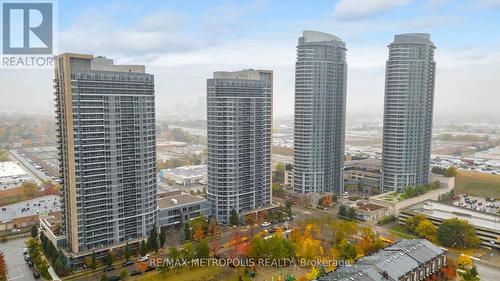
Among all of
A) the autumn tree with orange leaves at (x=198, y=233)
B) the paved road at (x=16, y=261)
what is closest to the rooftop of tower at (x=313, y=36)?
the autumn tree with orange leaves at (x=198, y=233)

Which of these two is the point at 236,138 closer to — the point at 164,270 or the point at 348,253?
the point at 164,270

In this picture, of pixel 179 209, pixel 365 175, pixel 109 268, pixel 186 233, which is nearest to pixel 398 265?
pixel 186 233

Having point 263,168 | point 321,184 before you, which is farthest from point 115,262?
point 321,184

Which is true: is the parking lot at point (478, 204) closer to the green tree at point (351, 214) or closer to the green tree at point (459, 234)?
the green tree at point (459, 234)

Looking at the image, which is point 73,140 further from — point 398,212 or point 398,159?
point 398,159

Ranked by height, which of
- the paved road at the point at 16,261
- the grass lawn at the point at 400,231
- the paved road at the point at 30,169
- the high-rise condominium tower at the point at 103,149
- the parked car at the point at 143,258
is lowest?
the paved road at the point at 16,261

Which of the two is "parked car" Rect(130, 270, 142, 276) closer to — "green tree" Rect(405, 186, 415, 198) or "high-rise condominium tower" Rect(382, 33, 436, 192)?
"green tree" Rect(405, 186, 415, 198)
